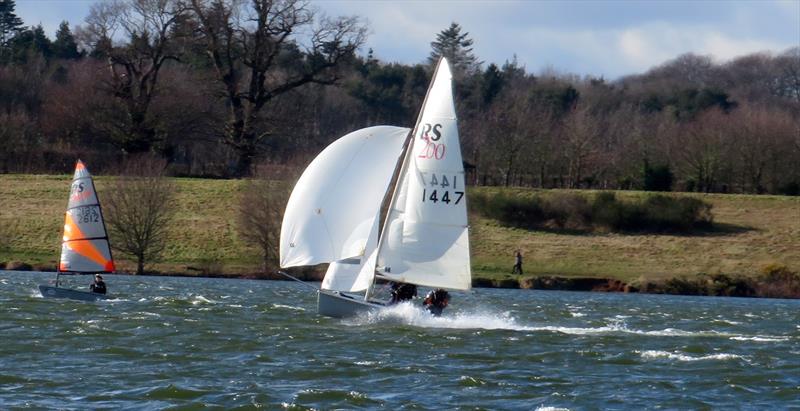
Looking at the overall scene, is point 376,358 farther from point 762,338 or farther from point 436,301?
point 762,338

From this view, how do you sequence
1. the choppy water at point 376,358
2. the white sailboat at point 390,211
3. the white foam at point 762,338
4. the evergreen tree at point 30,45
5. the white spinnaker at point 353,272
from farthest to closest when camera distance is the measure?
the evergreen tree at point 30,45 → the white foam at point 762,338 → the white spinnaker at point 353,272 → the white sailboat at point 390,211 → the choppy water at point 376,358

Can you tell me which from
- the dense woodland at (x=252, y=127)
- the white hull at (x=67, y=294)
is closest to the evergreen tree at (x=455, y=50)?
the dense woodland at (x=252, y=127)

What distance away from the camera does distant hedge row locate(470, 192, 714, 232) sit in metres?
66.3

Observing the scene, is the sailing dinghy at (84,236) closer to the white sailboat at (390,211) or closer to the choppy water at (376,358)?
the choppy water at (376,358)

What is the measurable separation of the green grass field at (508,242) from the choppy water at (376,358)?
1972 cm

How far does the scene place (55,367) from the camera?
21.6m

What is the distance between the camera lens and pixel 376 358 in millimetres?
23625

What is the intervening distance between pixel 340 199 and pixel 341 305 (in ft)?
7.40

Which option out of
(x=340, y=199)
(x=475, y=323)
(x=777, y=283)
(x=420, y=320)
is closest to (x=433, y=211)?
(x=340, y=199)

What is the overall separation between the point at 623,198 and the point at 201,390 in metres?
52.5

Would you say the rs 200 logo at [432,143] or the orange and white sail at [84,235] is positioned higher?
the rs 200 logo at [432,143]

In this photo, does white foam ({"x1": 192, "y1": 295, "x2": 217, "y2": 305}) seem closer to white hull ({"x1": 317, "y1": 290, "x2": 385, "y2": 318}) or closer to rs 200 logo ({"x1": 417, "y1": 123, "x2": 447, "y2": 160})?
white hull ({"x1": 317, "y1": 290, "x2": 385, "y2": 318})

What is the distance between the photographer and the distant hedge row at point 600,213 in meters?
66.3

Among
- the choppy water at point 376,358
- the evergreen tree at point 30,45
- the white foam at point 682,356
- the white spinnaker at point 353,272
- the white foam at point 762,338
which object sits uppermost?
the evergreen tree at point 30,45
